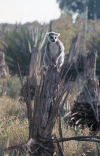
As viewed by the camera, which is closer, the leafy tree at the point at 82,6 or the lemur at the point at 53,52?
the lemur at the point at 53,52

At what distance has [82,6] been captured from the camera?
32.0m

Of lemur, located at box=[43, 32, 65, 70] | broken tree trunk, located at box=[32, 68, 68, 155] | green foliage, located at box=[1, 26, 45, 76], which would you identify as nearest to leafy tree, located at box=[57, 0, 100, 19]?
green foliage, located at box=[1, 26, 45, 76]

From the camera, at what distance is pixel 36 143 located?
1863 mm

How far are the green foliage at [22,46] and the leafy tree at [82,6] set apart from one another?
79.3ft

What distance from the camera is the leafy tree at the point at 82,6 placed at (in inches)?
1208

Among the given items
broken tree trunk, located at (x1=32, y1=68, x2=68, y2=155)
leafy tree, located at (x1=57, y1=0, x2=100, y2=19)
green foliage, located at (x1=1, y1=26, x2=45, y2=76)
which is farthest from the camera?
leafy tree, located at (x1=57, y1=0, x2=100, y2=19)

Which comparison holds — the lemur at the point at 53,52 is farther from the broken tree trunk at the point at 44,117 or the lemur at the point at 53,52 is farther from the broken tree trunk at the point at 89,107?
the broken tree trunk at the point at 44,117

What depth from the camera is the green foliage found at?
912cm

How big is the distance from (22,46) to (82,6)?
2685 centimetres

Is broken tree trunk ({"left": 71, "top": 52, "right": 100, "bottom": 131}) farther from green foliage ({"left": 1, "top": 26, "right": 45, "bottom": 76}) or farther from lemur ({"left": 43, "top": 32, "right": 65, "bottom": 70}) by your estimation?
green foliage ({"left": 1, "top": 26, "right": 45, "bottom": 76})

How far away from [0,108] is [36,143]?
91.9 inches

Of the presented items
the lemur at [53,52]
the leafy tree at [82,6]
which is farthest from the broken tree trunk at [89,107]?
the leafy tree at [82,6]

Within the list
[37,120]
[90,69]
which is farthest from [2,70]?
[37,120]

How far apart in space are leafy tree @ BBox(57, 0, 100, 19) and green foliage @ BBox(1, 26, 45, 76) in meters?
24.2
